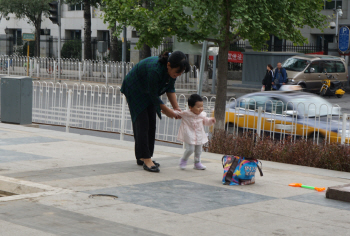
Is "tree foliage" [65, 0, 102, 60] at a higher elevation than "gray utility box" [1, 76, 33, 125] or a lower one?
higher

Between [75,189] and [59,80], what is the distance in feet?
82.8

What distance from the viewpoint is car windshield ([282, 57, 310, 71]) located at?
2630cm

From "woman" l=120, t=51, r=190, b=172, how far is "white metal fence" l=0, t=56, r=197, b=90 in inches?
709

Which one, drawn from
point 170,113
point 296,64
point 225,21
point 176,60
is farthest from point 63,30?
point 176,60

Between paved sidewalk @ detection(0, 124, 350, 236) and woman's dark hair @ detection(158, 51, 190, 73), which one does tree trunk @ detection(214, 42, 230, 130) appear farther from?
woman's dark hair @ detection(158, 51, 190, 73)

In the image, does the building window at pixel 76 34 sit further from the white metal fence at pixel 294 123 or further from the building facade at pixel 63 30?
the white metal fence at pixel 294 123

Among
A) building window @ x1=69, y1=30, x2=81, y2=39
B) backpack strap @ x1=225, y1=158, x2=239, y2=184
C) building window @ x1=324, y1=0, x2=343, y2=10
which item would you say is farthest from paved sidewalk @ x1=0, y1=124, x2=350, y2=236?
building window @ x1=69, y1=30, x2=81, y2=39

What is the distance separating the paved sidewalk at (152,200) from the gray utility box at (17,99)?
4005mm

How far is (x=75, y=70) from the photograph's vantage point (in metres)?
30.5

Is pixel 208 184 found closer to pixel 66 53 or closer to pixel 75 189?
pixel 75 189

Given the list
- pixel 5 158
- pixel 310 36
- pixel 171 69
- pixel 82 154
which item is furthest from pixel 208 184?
pixel 310 36

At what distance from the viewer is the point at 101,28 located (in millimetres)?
Answer: 48781

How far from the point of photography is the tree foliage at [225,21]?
36.4 feet

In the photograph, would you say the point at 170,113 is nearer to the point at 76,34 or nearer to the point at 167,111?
the point at 167,111
